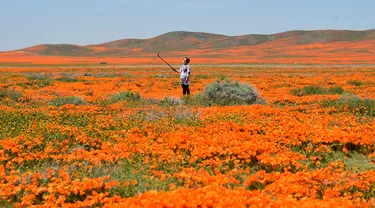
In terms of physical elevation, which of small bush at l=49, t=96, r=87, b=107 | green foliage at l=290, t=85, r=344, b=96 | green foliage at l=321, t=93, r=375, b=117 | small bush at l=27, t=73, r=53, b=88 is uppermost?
small bush at l=49, t=96, r=87, b=107

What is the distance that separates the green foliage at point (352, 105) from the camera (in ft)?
46.2

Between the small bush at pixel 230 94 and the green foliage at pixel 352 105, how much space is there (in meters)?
2.74

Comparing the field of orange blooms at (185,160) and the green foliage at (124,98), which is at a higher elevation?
the field of orange blooms at (185,160)

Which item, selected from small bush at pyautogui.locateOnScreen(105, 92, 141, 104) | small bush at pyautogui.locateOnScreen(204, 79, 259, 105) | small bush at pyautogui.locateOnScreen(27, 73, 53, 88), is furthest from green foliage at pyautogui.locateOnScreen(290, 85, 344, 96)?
small bush at pyautogui.locateOnScreen(27, 73, 53, 88)

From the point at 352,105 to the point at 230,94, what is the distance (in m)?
4.52

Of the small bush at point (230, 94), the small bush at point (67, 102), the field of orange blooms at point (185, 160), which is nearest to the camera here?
the field of orange blooms at point (185, 160)

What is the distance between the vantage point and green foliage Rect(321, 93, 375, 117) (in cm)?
1407

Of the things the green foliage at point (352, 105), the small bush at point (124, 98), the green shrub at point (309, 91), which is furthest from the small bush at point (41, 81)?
the green foliage at point (352, 105)

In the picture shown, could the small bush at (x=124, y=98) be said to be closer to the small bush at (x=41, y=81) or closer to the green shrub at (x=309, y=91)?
the green shrub at (x=309, y=91)

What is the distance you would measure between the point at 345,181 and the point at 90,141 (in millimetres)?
4952

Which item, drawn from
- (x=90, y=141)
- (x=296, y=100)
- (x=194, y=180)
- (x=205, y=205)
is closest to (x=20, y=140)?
(x=90, y=141)

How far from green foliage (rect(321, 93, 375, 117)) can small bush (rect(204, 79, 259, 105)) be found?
2.74m

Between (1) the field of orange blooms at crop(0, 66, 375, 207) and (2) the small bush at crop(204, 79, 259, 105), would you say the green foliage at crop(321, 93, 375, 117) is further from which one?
(2) the small bush at crop(204, 79, 259, 105)

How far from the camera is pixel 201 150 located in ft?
26.2
